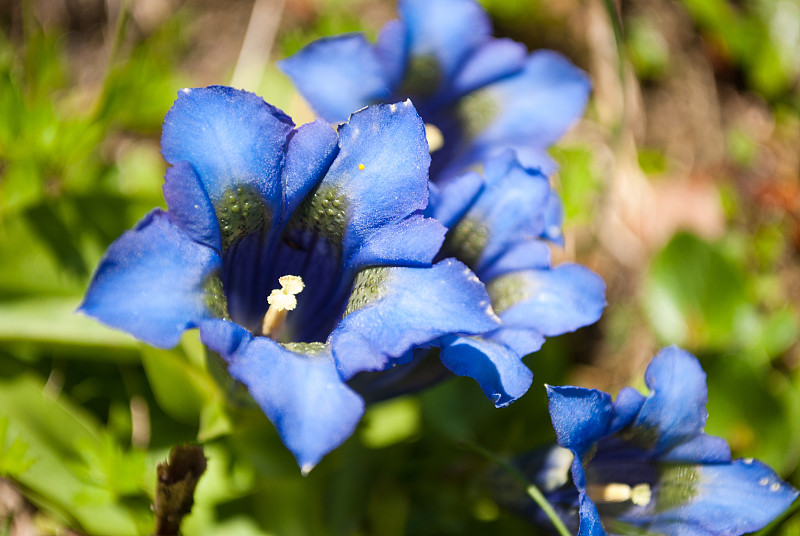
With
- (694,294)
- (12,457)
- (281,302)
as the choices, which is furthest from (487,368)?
(694,294)

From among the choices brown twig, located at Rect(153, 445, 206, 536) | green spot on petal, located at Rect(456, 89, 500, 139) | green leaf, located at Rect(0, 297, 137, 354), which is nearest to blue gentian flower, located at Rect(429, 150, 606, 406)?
green spot on petal, located at Rect(456, 89, 500, 139)

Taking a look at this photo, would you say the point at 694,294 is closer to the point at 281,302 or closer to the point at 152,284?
the point at 281,302

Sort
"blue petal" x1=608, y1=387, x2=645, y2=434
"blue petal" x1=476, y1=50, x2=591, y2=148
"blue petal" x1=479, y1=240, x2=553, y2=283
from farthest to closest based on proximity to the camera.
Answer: "blue petal" x1=476, y1=50, x2=591, y2=148, "blue petal" x1=479, y1=240, x2=553, y2=283, "blue petal" x1=608, y1=387, x2=645, y2=434

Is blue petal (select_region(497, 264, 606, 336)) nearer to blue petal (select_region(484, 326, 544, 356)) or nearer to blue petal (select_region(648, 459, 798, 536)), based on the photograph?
blue petal (select_region(484, 326, 544, 356))

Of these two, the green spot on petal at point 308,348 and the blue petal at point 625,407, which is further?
the blue petal at point 625,407

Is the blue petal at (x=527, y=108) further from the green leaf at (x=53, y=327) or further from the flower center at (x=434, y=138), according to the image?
→ the green leaf at (x=53, y=327)

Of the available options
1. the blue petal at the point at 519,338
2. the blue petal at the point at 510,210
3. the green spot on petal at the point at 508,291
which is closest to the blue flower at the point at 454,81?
the blue petal at the point at 510,210

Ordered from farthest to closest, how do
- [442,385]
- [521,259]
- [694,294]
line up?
[694,294], [442,385], [521,259]
